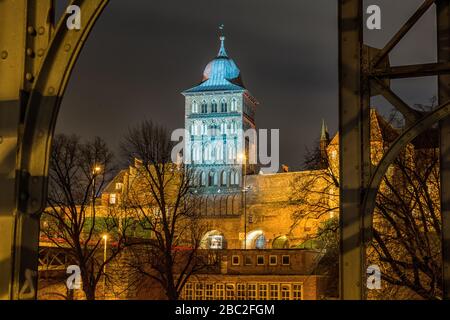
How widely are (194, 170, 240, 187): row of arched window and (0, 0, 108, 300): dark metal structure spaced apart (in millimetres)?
120459

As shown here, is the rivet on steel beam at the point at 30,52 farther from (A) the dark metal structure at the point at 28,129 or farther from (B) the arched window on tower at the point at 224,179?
(B) the arched window on tower at the point at 224,179

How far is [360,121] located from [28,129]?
4.03 metres

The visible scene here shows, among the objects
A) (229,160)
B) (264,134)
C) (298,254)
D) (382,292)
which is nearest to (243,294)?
(298,254)

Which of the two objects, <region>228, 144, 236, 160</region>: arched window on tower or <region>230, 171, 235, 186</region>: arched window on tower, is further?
<region>228, 144, 236, 160</region>: arched window on tower

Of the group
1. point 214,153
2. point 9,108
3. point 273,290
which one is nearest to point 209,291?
point 273,290

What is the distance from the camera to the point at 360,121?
749 cm

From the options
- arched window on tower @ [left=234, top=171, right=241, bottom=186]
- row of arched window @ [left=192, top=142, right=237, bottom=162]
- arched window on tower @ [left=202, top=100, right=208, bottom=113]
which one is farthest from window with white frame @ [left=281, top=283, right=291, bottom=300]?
arched window on tower @ [left=202, top=100, right=208, bottom=113]

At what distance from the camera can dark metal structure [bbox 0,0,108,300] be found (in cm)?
431

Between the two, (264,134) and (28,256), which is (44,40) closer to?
(28,256)

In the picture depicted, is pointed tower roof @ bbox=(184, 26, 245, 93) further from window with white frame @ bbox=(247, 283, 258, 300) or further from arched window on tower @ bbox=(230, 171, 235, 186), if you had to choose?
window with white frame @ bbox=(247, 283, 258, 300)

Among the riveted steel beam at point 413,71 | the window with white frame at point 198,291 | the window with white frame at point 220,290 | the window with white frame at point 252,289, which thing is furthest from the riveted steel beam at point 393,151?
the window with white frame at point 252,289

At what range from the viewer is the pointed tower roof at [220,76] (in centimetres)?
13614

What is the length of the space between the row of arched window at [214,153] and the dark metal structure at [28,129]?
12714cm

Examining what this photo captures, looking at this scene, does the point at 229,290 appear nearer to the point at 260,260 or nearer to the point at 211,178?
the point at 260,260
